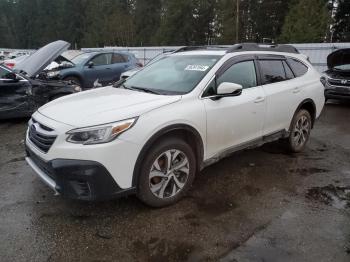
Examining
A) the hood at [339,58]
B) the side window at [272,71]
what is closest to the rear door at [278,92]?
the side window at [272,71]

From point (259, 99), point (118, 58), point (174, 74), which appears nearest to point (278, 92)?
point (259, 99)

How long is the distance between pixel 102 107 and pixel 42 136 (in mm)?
643

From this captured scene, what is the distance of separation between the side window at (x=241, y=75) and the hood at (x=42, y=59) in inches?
181

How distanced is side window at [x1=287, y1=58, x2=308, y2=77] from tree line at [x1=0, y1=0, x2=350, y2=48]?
491cm

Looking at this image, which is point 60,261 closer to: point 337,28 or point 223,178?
point 223,178

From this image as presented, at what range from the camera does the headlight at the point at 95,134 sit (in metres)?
3.19

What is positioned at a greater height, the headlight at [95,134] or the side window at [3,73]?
the side window at [3,73]

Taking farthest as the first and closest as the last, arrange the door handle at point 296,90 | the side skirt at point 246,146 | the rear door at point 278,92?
1. the door handle at point 296,90
2. the rear door at point 278,92
3. the side skirt at point 246,146

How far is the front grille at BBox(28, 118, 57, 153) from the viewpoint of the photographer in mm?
3338

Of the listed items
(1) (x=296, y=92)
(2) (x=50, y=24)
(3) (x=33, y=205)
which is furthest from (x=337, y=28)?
(2) (x=50, y=24)

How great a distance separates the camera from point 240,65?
4488 mm

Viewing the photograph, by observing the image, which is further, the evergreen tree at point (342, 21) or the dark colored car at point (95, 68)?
the evergreen tree at point (342, 21)

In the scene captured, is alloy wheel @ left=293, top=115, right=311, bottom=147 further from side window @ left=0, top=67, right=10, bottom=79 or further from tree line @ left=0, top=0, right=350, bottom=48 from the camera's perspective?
side window @ left=0, top=67, right=10, bottom=79

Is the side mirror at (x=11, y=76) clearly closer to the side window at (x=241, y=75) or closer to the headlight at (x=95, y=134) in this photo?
the headlight at (x=95, y=134)
